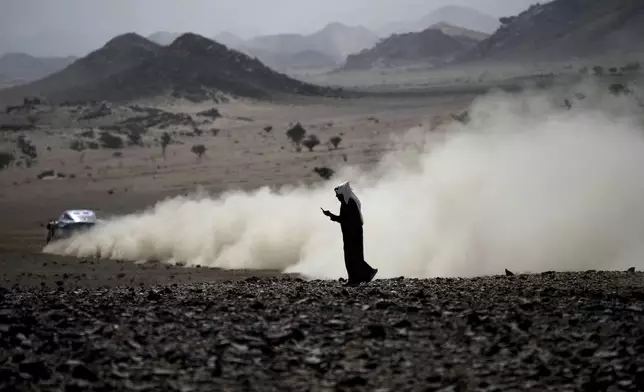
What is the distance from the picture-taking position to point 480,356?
24.7ft

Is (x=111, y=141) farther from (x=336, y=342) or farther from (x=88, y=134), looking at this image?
(x=336, y=342)

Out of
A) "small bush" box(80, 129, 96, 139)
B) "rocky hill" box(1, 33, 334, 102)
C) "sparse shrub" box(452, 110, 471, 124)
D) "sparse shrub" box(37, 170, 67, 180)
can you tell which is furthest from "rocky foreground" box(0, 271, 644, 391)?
"rocky hill" box(1, 33, 334, 102)

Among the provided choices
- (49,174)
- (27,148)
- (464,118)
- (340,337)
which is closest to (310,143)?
(464,118)

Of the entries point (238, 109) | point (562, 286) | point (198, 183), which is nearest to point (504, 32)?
point (238, 109)

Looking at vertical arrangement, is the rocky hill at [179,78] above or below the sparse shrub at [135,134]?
above

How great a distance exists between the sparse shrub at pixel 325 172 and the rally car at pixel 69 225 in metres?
15.4

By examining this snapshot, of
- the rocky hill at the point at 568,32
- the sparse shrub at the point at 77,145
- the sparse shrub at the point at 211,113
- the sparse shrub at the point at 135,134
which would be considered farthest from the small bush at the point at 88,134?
the rocky hill at the point at 568,32

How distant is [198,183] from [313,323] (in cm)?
3637

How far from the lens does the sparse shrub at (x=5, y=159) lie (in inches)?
2174

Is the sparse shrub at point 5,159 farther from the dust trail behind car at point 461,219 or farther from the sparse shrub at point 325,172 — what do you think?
the dust trail behind car at point 461,219

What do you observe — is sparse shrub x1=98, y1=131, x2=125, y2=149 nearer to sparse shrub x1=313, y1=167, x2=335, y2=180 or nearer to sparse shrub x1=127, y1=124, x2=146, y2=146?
sparse shrub x1=127, y1=124, x2=146, y2=146

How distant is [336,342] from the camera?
26.3 ft

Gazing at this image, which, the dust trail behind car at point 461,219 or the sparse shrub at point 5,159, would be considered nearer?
the dust trail behind car at point 461,219

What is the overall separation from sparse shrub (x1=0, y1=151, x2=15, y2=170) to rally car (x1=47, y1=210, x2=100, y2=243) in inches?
1141
